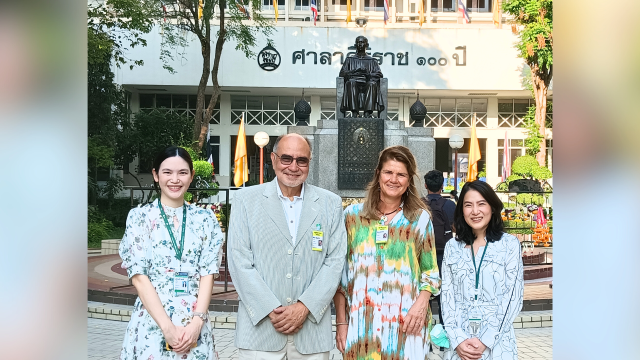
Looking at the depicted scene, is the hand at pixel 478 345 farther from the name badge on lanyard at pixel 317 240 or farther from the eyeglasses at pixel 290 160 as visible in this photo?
the eyeglasses at pixel 290 160

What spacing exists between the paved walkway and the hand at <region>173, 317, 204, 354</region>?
3.17 metres

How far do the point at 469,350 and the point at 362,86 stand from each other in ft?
23.8

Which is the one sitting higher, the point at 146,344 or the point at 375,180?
the point at 375,180

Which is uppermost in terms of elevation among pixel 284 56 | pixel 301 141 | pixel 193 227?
pixel 284 56

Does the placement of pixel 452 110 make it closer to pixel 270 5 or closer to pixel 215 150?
pixel 270 5

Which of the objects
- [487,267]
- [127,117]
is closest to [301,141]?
[487,267]

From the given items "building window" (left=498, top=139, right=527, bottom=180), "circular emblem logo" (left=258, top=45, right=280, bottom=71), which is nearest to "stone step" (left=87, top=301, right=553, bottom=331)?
"circular emblem logo" (left=258, top=45, right=280, bottom=71)

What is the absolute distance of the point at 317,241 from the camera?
295cm

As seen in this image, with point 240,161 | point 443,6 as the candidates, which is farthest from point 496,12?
point 240,161

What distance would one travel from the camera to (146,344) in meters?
2.78

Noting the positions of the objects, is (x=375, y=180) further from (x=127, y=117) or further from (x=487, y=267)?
(x=127, y=117)
